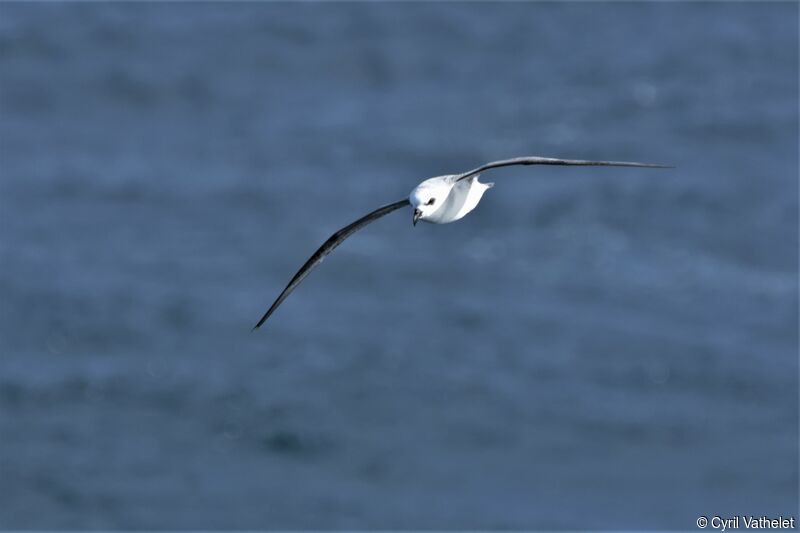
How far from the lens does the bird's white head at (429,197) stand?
1734cm

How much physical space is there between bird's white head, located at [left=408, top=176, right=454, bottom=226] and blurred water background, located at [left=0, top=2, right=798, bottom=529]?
31695 mm

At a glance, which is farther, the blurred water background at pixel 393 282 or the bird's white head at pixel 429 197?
the blurred water background at pixel 393 282

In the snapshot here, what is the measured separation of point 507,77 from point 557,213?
1655 centimetres

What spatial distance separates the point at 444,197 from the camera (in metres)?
18.0

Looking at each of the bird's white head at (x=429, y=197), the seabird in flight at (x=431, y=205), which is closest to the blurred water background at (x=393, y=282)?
the seabird in flight at (x=431, y=205)

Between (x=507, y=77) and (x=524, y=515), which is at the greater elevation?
(x=507, y=77)

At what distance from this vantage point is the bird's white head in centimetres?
1734

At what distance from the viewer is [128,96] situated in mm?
76062

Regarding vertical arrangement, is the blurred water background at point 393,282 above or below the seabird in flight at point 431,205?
above

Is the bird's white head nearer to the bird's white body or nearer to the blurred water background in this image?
the bird's white body

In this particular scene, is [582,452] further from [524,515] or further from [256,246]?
[256,246]

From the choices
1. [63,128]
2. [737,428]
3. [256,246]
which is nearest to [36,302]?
[256,246]

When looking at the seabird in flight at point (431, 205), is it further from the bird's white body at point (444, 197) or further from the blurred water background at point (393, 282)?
the blurred water background at point (393, 282)

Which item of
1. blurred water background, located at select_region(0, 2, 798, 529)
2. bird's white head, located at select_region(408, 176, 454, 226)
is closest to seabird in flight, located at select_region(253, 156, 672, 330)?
bird's white head, located at select_region(408, 176, 454, 226)
